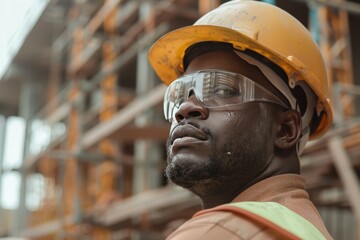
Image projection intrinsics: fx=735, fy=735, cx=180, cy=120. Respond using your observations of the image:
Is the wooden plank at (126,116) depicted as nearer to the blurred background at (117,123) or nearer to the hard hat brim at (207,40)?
the blurred background at (117,123)

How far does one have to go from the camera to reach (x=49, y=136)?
1485 cm

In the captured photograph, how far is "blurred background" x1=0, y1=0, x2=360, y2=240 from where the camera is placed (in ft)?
23.9

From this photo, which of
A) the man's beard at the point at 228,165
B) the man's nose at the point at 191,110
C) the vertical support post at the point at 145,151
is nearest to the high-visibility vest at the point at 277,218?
the man's beard at the point at 228,165

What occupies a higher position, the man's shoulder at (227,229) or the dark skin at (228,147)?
the dark skin at (228,147)

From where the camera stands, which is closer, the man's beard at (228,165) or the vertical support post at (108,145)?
the man's beard at (228,165)

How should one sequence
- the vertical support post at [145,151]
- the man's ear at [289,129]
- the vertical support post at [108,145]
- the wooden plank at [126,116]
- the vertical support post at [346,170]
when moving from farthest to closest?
1. the vertical support post at [145,151]
2. the vertical support post at [108,145]
3. the wooden plank at [126,116]
4. the vertical support post at [346,170]
5. the man's ear at [289,129]

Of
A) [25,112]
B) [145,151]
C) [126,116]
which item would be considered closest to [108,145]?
[145,151]

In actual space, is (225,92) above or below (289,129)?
above

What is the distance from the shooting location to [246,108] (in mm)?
2434

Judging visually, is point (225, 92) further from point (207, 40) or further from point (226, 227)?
point (226, 227)

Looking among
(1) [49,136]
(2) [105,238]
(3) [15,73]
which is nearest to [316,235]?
(2) [105,238]

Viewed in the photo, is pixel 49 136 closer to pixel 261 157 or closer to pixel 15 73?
pixel 15 73

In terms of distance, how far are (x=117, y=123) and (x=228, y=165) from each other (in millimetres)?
7046

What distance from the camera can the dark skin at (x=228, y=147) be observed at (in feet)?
7.77
